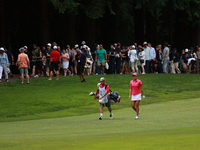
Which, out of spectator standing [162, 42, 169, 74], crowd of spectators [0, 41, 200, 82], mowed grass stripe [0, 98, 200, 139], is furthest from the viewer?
spectator standing [162, 42, 169, 74]

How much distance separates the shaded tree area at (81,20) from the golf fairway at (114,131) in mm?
15473

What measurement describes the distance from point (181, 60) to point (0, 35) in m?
12.7

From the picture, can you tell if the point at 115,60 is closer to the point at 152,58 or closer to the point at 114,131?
the point at 152,58

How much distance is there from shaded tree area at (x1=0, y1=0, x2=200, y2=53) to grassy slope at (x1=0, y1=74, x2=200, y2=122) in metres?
5.87

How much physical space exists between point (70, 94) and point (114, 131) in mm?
11836

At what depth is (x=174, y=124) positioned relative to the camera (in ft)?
54.4

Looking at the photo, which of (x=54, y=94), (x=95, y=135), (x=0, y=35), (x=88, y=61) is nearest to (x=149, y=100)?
(x=54, y=94)

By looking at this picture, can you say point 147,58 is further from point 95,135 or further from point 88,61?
point 95,135

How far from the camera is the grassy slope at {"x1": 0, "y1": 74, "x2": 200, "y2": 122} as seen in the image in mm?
22609

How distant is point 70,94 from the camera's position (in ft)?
88.5

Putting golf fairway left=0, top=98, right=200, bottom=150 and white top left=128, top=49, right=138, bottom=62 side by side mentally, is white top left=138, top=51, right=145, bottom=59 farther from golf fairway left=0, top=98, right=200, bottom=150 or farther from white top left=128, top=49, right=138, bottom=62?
golf fairway left=0, top=98, right=200, bottom=150

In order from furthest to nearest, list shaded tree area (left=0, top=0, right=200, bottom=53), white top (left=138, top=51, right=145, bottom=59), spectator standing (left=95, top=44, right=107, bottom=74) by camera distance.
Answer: shaded tree area (left=0, top=0, right=200, bottom=53)
white top (left=138, top=51, right=145, bottom=59)
spectator standing (left=95, top=44, right=107, bottom=74)

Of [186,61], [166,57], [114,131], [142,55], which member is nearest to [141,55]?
[142,55]

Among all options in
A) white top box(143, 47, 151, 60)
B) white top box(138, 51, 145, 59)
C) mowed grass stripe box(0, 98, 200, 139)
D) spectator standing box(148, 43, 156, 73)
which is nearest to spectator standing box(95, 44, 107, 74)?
white top box(138, 51, 145, 59)
